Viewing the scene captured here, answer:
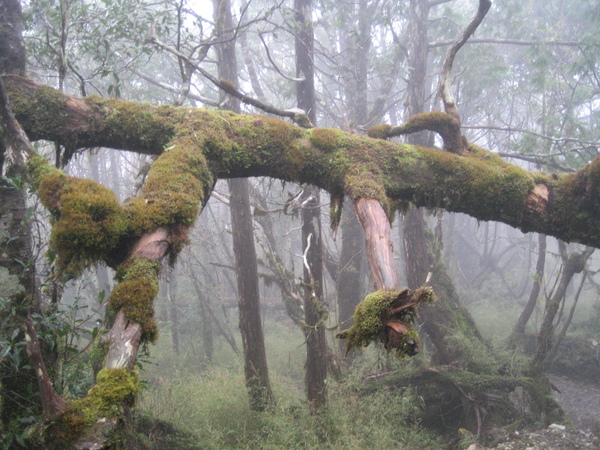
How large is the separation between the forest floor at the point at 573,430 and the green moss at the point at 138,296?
545 centimetres

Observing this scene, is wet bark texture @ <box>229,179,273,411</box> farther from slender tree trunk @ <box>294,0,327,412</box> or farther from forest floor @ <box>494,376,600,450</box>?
forest floor @ <box>494,376,600,450</box>

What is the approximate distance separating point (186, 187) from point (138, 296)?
3.58ft

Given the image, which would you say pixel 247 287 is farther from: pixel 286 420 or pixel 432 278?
pixel 432 278

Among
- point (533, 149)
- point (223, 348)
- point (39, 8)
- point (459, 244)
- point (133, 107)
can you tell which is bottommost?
point (223, 348)

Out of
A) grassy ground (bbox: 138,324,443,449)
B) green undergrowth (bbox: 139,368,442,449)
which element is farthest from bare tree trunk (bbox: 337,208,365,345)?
green undergrowth (bbox: 139,368,442,449)

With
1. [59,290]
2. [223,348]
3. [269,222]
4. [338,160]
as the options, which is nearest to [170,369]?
[223,348]

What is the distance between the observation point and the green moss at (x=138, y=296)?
2.03 metres

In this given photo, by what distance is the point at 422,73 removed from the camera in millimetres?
10250

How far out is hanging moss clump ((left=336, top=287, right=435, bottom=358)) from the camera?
209cm

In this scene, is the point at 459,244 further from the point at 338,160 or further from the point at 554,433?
the point at 338,160

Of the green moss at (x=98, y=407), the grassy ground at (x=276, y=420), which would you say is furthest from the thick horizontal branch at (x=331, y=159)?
the green moss at (x=98, y=407)

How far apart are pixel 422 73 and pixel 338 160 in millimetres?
7672

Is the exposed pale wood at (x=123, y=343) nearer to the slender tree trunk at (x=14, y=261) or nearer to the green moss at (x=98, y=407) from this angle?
the green moss at (x=98, y=407)

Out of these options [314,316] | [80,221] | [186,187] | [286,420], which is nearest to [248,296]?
[314,316]
